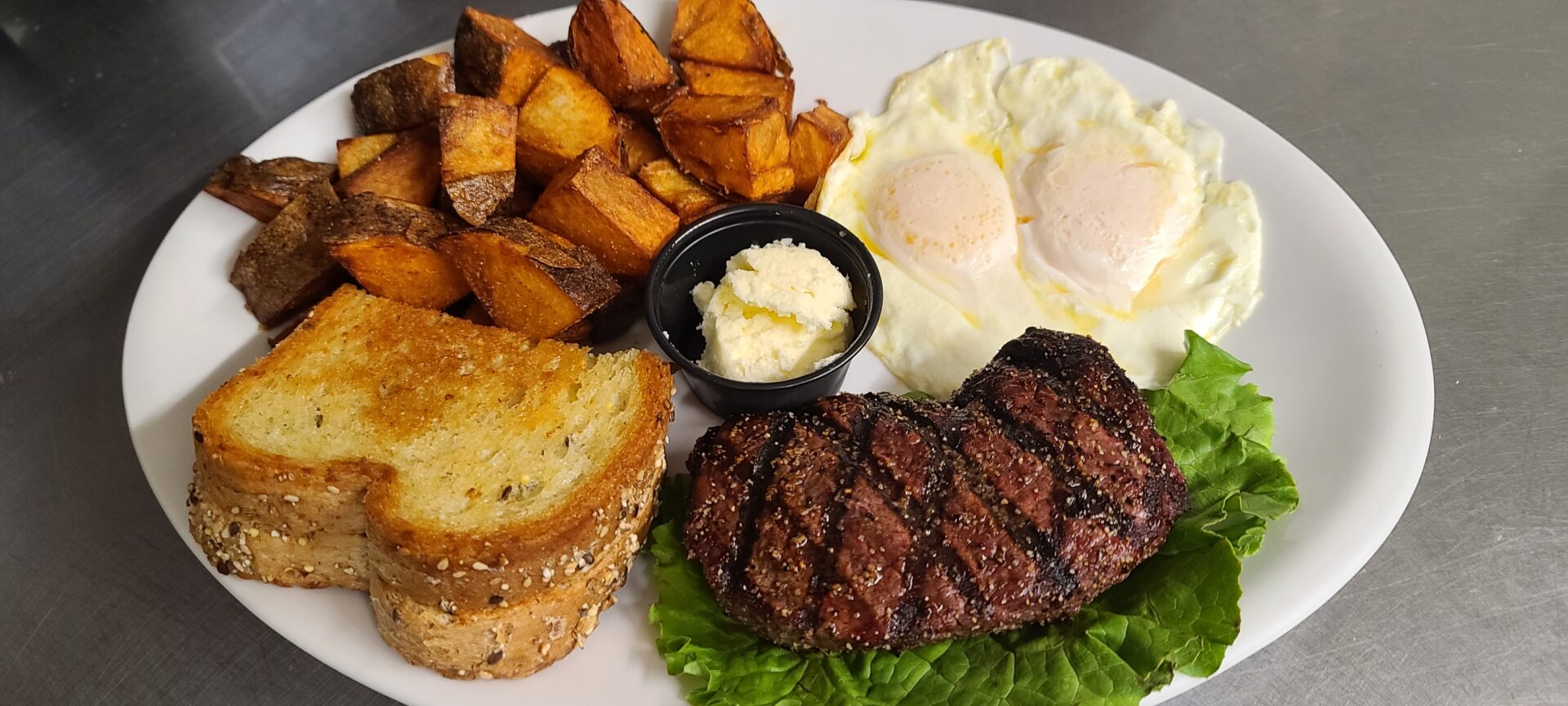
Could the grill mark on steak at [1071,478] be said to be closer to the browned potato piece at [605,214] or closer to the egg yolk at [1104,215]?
the egg yolk at [1104,215]

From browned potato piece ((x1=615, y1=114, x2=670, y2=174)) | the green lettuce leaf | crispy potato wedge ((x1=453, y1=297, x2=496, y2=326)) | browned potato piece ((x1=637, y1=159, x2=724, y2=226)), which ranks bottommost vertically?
the green lettuce leaf

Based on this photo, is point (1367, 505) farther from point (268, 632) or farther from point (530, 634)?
point (268, 632)

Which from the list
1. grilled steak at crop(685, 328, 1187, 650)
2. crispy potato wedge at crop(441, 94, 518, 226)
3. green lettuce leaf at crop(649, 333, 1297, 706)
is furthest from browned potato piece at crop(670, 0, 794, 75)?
green lettuce leaf at crop(649, 333, 1297, 706)

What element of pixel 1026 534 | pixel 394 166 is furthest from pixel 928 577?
pixel 394 166

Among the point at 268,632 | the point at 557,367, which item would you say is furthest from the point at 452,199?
the point at 268,632

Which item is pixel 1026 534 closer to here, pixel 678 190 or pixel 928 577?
pixel 928 577

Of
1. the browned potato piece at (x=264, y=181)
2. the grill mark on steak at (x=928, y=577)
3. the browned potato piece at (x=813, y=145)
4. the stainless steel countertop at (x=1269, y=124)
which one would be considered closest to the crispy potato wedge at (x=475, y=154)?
the browned potato piece at (x=264, y=181)

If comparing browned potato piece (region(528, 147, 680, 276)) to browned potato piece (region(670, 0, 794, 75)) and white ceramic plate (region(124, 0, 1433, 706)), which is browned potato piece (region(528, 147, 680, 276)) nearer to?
white ceramic plate (region(124, 0, 1433, 706))
